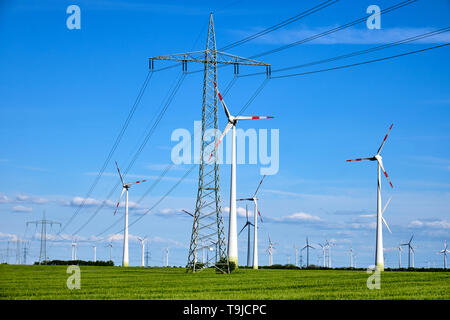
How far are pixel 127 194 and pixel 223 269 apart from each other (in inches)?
2222

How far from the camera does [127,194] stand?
132375 mm

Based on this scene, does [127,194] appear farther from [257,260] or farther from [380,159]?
[380,159]
